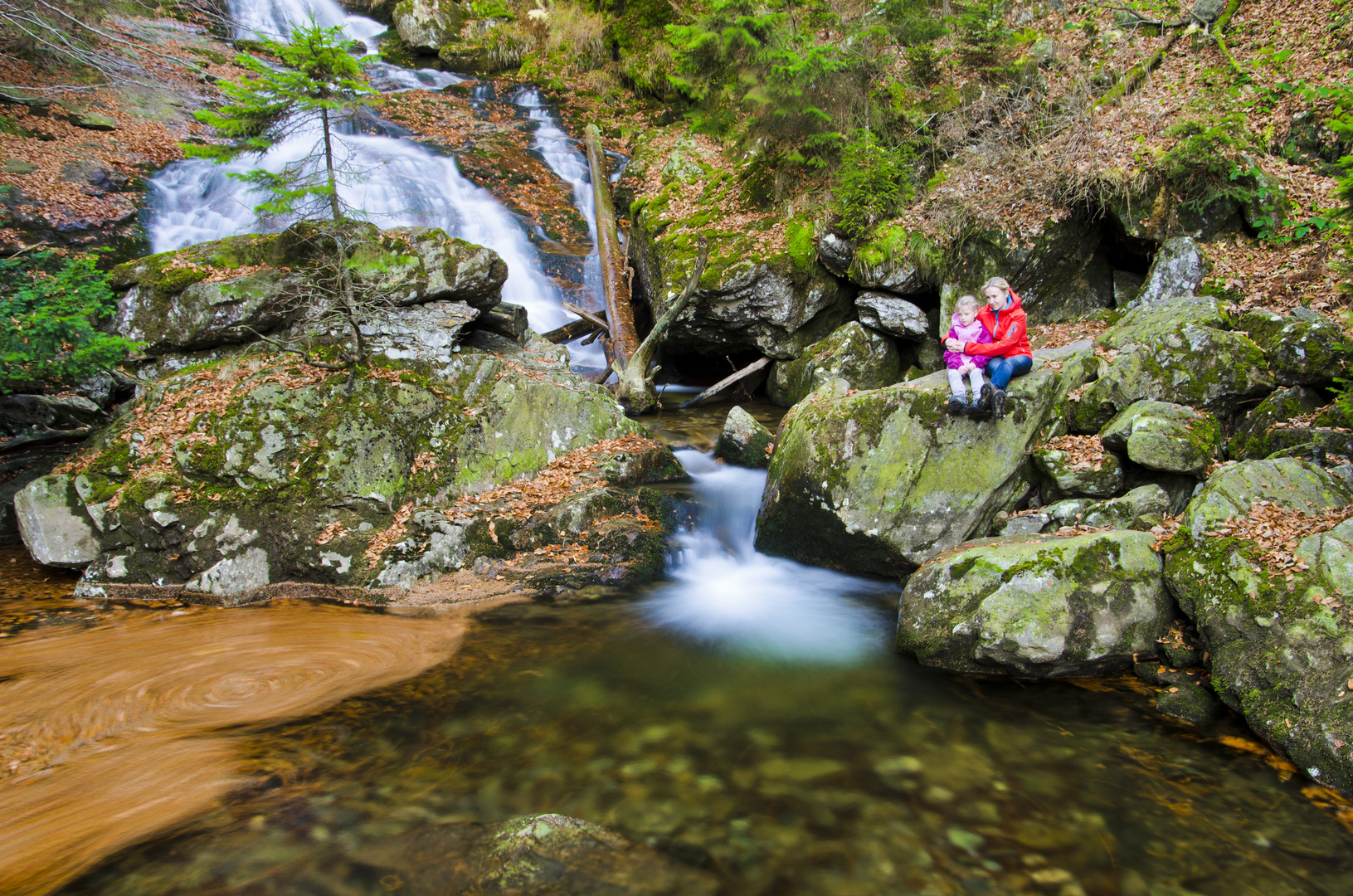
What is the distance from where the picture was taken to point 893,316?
408 inches

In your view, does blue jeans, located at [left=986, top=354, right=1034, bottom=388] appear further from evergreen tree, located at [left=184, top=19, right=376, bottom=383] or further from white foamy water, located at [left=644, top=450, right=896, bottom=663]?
evergreen tree, located at [left=184, top=19, right=376, bottom=383]

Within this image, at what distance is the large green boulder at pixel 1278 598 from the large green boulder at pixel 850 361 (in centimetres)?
583

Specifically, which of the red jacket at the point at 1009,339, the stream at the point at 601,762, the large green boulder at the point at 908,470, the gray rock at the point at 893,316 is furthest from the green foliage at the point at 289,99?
the gray rock at the point at 893,316

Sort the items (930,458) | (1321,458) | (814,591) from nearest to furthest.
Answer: (1321,458) → (930,458) → (814,591)

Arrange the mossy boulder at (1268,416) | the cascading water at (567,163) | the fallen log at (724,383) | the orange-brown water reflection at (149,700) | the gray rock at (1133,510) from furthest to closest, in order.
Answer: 1. the cascading water at (567,163)
2. the fallen log at (724,383)
3. the mossy boulder at (1268,416)
4. the gray rock at (1133,510)
5. the orange-brown water reflection at (149,700)

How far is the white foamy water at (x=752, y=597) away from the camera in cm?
561

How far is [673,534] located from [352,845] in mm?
4586

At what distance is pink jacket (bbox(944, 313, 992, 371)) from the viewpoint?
589cm

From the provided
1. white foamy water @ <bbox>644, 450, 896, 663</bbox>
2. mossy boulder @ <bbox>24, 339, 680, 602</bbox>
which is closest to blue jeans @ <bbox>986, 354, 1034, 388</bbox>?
white foamy water @ <bbox>644, 450, 896, 663</bbox>

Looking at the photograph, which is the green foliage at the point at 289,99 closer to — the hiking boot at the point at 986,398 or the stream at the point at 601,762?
the stream at the point at 601,762

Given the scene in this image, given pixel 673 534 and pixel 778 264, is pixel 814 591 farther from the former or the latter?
pixel 778 264

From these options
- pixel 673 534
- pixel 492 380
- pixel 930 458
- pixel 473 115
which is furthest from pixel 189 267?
pixel 473 115

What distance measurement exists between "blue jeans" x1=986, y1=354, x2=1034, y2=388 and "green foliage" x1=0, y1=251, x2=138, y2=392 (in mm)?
9098

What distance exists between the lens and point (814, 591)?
6.48 meters
